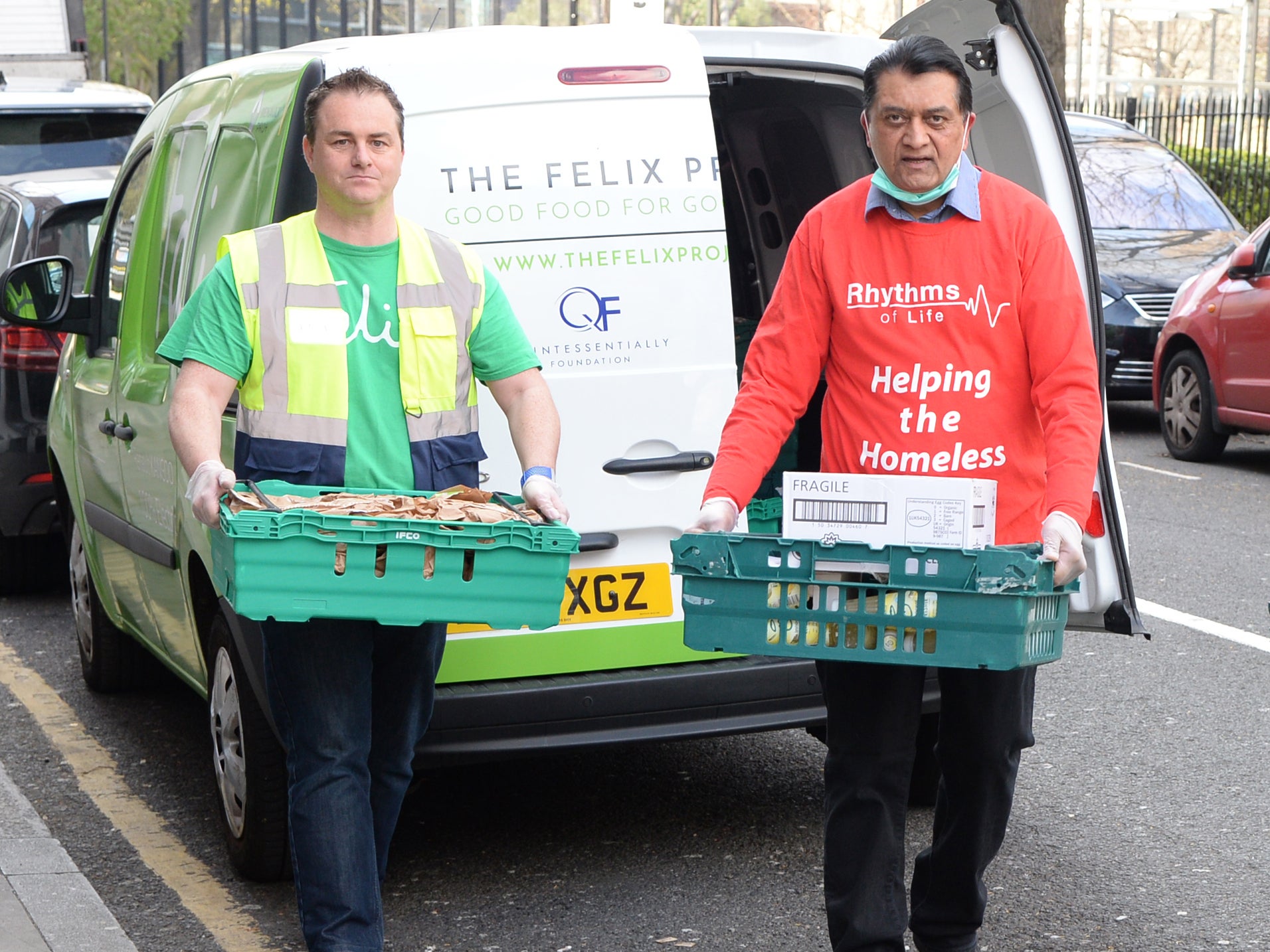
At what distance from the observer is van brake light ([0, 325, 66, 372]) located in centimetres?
764

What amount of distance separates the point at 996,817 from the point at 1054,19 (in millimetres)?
13958

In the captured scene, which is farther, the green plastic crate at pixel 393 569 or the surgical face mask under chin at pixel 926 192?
the surgical face mask under chin at pixel 926 192

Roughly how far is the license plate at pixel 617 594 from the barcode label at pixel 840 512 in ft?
3.62

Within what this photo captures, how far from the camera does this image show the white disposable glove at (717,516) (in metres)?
3.21

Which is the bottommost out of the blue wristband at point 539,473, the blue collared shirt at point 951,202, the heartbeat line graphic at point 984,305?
the blue wristband at point 539,473

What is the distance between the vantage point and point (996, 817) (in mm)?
3529

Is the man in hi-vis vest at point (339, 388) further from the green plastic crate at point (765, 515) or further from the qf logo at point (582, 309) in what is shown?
the qf logo at point (582, 309)

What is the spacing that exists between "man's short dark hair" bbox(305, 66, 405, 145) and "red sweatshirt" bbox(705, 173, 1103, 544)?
873mm

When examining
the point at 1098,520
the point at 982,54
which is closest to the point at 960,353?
the point at 1098,520

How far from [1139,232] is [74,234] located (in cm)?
855

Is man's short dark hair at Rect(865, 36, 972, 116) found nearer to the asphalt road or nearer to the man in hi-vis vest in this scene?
the man in hi-vis vest

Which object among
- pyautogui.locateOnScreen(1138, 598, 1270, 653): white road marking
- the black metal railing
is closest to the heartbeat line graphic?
pyautogui.locateOnScreen(1138, 598, 1270, 653): white road marking

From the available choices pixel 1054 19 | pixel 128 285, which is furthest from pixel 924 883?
pixel 1054 19

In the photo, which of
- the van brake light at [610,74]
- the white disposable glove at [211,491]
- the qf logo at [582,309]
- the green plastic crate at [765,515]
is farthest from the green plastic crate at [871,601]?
the van brake light at [610,74]
